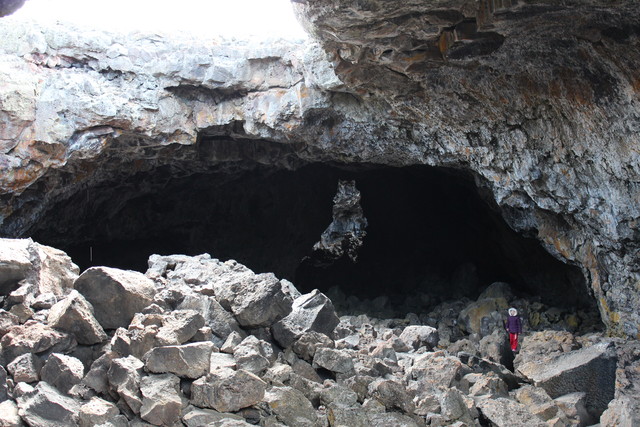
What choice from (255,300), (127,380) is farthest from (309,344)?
(127,380)

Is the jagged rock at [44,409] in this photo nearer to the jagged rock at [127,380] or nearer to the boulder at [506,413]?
the jagged rock at [127,380]

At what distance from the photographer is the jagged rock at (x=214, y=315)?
5.62 meters

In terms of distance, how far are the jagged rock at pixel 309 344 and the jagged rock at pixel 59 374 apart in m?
1.97

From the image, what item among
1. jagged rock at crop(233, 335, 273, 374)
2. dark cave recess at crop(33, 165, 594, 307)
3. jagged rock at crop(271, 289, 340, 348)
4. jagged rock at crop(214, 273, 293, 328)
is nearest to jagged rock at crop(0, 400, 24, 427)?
jagged rock at crop(233, 335, 273, 374)

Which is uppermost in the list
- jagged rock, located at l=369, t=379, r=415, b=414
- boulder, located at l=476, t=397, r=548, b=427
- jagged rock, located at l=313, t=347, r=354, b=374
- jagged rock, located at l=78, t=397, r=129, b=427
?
jagged rock, located at l=78, t=397, r=129, b=427

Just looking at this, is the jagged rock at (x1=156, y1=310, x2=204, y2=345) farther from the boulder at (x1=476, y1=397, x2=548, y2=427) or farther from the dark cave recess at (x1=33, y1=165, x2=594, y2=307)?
the dark cave recess at (x1=33, y1=165, x2=594, y2=307)

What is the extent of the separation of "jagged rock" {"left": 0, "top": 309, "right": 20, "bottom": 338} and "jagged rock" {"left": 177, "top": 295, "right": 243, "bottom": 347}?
1387mm

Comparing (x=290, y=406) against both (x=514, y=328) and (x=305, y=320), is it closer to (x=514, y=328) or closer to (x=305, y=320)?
(x=305, y=320)

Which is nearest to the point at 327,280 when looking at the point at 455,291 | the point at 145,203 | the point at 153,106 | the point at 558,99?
the point at 455,291

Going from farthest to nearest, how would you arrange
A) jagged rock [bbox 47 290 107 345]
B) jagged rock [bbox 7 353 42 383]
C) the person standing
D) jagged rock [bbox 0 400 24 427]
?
the person standing
jagged rock [bbox 47 290 107 345]
jagged rock [bbox 7 353 42 383]
jagged rock [bbox 0 400 24 427]

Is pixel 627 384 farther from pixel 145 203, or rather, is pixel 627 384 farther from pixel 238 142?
pixel 145 203

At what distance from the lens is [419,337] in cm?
788

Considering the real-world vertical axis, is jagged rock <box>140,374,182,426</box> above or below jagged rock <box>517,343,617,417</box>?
above

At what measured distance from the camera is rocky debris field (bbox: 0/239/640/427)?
454 cm
